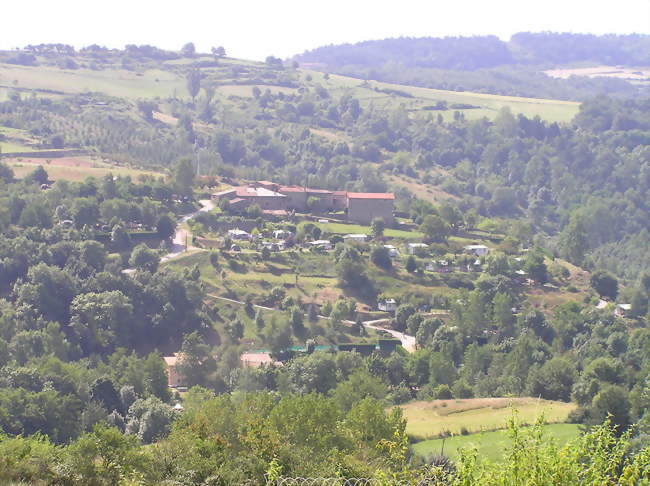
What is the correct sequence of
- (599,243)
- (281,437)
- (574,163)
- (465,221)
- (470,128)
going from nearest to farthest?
1. (281,437)
2. (465,221)
3. (599,243)
4. (574,163)
5. (470,128)

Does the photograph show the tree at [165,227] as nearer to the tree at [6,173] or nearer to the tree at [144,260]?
the tree at [144,260]

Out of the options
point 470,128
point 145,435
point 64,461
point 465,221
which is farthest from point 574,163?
point 64,461

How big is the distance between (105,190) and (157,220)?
5.12 metres

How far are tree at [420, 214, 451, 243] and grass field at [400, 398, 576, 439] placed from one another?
1042 inches

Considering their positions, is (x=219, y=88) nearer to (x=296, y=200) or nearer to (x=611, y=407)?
(x=296, y=200)

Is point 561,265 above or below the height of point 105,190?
below

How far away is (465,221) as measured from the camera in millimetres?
72312

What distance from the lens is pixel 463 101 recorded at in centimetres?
13900

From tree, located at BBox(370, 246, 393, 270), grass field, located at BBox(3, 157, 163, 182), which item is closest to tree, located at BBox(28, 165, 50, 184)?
grass field, located at BBox(3, 157, 163, 182)

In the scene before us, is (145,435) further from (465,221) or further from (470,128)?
(470,128)

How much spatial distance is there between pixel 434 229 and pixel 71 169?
28852mm

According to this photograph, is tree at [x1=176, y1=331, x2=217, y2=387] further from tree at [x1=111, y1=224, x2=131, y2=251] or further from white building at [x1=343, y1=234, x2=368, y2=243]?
white building at [x1=343, y1=234, x2=368, y2=243]

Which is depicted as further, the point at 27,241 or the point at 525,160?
the point at 525,160

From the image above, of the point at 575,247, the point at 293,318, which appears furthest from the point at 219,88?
the point at 293,318
